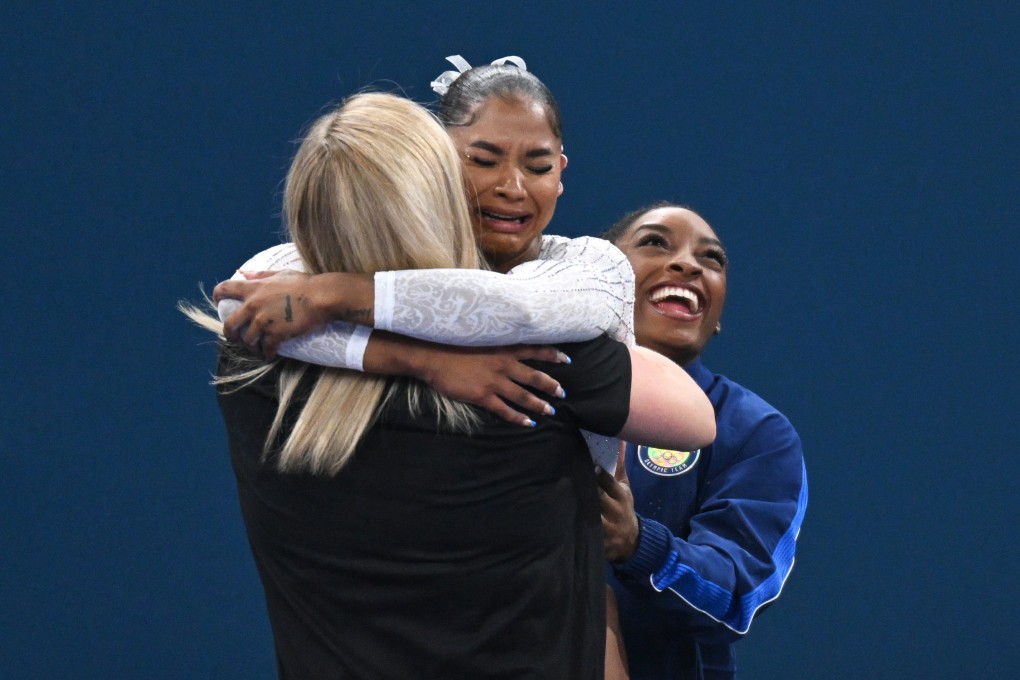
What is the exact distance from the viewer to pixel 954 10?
9.73ft

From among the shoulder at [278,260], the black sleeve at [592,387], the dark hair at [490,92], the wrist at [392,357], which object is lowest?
the black sleeve at [592,387]

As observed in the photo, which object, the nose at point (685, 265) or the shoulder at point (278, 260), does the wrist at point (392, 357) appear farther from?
the nose at point (685, 265)

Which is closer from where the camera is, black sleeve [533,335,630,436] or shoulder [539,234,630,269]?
black sleeve [533,335,630,436]

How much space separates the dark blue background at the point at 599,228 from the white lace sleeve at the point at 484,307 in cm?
180

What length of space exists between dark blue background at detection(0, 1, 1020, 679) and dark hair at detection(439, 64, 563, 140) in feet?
4.12

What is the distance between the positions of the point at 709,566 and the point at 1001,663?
2.21 meters

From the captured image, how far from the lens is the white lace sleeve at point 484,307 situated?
94 centimetres

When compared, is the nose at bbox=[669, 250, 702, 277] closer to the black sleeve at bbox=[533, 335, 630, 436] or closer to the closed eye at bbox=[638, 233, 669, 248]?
the closed eye at bbox=[638, 233, 669, 248]

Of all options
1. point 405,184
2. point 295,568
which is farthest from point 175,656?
point 405,184

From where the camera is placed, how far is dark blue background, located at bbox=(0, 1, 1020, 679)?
2734 millimetres

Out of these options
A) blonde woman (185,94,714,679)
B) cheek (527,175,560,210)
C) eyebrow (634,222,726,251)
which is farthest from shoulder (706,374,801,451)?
blonde woman (185,94,714,679)

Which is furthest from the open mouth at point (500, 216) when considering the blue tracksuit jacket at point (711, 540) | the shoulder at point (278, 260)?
the blue tracksuit jacket at point (711, 540)

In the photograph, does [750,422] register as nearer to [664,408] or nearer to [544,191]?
[544,191]

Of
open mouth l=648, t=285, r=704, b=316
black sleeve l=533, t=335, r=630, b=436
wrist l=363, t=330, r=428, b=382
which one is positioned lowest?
open mouth l=648, t=285, r=704, b=316
